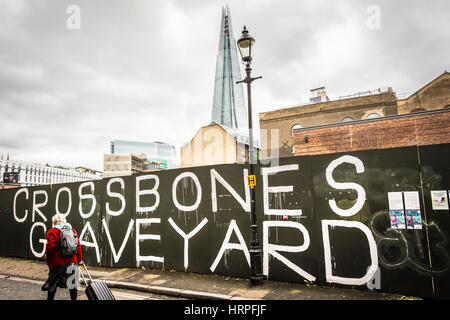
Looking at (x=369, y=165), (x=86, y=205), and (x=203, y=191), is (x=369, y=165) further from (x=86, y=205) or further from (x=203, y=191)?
(x=86, y=205)

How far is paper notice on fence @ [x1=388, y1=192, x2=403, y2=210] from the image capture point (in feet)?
16.8

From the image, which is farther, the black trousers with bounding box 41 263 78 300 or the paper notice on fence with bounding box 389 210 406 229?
the paper notice on fence with bounding box 389 210 406 229

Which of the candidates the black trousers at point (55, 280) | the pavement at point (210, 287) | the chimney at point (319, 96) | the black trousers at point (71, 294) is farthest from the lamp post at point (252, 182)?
the chimney at point (319, 96)

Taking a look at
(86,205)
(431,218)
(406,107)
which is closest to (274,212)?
(431,218)

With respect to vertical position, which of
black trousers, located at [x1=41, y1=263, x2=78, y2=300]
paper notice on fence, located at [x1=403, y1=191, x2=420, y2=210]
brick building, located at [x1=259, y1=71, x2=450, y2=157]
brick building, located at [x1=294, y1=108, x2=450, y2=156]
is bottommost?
black trousers, located at [x1=41, y1=263, x2=78, y2=300]

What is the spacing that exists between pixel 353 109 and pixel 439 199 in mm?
35888

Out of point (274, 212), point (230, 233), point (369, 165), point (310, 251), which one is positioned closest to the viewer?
point (369, 165)

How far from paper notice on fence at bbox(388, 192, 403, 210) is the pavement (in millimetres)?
1611

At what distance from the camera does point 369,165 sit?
5.47 meters

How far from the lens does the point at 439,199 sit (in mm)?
4836

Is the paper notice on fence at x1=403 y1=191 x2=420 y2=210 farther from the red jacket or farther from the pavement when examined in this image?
the red jacket

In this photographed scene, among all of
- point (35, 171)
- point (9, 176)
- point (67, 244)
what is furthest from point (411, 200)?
point (9, 176)

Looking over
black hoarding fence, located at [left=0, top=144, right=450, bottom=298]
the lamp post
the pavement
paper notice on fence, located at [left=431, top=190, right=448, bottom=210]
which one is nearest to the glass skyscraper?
black hoarding fence, located at [left=0, top=144, right=450, bottom=298]
